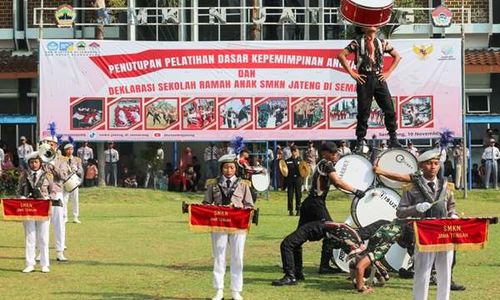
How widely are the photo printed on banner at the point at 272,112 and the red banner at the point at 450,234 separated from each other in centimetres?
2145

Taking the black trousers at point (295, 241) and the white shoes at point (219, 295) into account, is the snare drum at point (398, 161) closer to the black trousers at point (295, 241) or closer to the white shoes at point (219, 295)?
the black trousers at point (295, 241)

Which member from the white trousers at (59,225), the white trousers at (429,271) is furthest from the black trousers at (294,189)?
the white trousers at (429,271)

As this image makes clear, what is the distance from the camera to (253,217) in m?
13.7

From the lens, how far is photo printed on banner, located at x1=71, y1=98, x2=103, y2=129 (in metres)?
33.4

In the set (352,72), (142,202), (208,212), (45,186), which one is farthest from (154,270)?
(142,202)

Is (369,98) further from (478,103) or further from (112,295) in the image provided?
(478,103)

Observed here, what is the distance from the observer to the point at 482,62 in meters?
38.3

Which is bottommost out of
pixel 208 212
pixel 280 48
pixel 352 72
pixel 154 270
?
pixel 154 270

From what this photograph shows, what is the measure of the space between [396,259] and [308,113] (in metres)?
18.4

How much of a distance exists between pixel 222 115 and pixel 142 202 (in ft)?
12.5

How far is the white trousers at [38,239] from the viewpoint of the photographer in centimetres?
1631

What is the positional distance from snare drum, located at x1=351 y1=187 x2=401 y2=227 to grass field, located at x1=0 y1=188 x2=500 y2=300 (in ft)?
3.03

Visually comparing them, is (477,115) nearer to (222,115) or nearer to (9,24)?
(222,115)

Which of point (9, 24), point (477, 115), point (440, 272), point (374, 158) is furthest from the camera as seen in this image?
point (9, 24)
